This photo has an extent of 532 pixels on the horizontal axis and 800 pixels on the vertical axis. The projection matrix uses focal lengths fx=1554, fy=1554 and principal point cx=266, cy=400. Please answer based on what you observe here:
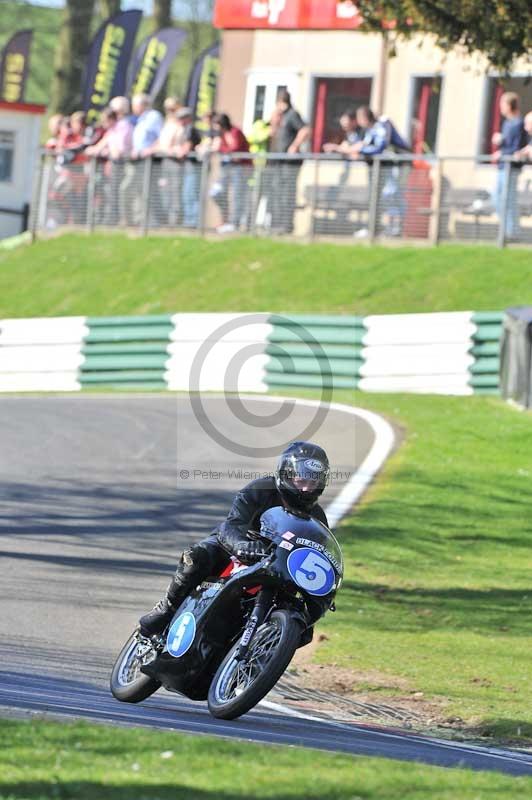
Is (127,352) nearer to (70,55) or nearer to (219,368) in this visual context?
(219,368)

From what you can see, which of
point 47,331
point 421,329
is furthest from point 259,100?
point 421,329

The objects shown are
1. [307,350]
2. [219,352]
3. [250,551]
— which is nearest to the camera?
[250,551]

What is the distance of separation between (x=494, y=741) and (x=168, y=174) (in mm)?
19385

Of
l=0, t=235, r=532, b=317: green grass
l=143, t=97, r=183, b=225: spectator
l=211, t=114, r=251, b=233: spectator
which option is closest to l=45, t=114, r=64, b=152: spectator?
l=0, t=235, r=532, b=317: green grass

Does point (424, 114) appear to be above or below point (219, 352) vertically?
above

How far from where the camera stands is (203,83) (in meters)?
38.4

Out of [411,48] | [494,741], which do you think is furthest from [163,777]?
[411,48]

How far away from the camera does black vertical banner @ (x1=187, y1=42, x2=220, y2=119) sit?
38094mm

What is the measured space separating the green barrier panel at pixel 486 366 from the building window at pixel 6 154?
22093 millimetres

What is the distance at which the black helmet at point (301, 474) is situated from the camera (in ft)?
25.9

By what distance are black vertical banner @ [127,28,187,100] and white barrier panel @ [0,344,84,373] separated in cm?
1391

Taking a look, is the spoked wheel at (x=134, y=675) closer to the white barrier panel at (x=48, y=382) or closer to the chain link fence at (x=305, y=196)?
the chain link fence at (x=305, y=196)

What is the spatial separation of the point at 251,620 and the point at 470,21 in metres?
9.30

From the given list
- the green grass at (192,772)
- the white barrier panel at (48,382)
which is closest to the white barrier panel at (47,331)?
the white barrier panel at (48,382)
